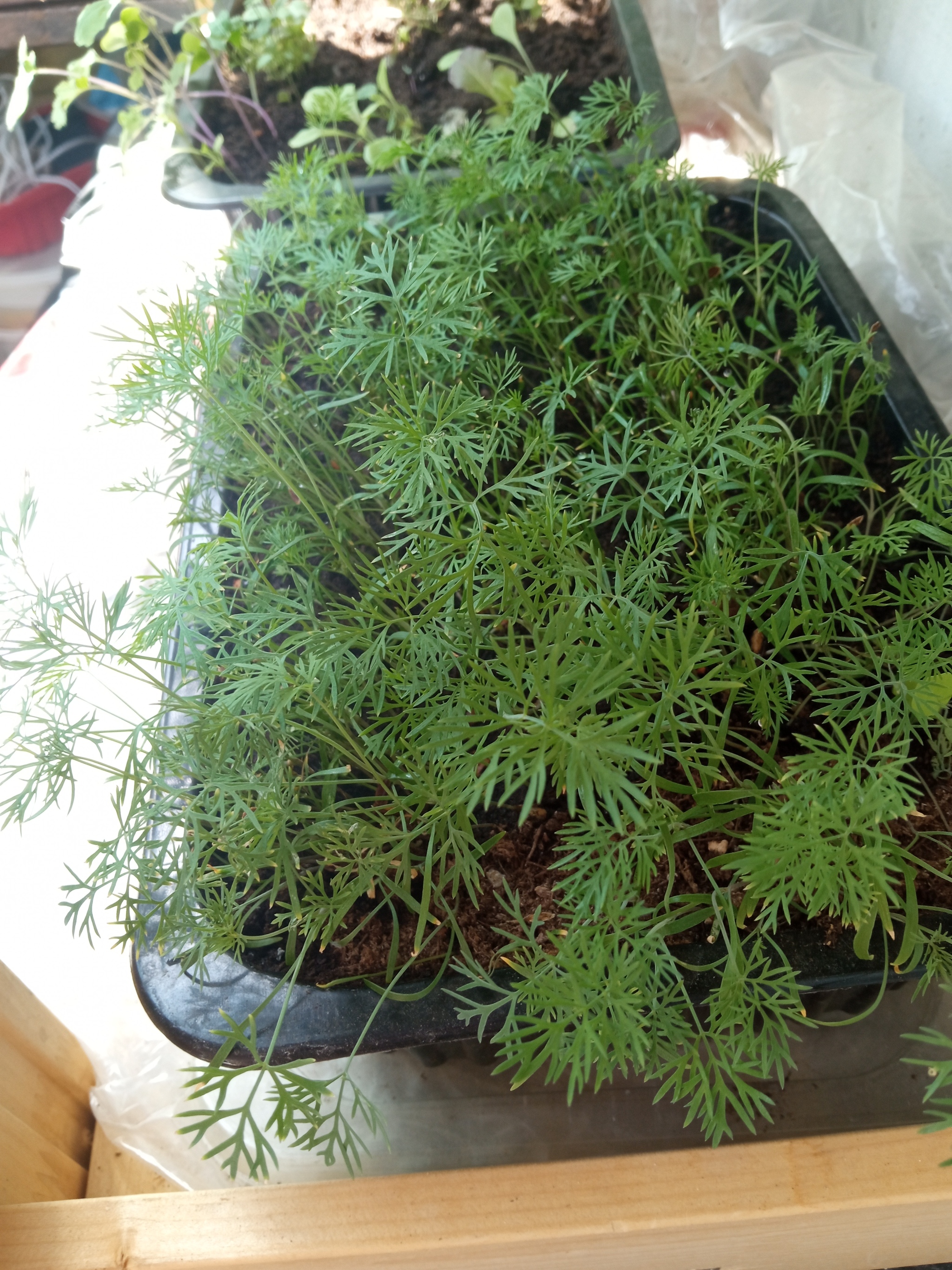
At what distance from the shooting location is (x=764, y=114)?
1112mm

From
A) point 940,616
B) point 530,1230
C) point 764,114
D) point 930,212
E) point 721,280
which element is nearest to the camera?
point 530,1230

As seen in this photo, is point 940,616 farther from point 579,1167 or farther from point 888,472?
point 579,1167

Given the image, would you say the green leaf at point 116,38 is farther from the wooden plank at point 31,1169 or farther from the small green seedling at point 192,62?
the wooden plank at point 31,1169

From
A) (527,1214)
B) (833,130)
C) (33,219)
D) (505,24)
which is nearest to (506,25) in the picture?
(505,24)

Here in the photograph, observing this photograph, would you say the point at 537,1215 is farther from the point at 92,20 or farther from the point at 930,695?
the point at 92,20

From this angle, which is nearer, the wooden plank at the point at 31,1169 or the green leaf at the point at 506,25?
the wooden plank at the point at 31,1169

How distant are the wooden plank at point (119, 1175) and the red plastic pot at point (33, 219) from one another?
4.35 ft

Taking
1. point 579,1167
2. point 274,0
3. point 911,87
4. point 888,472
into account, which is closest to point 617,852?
point 579,1167

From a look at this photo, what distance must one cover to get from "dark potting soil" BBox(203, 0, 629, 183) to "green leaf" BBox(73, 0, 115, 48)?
0.19 meters

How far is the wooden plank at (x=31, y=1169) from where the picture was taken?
552mm

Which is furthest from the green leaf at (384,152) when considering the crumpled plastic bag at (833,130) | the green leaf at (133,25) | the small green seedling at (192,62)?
the crumpled plastic bag at (833,130)

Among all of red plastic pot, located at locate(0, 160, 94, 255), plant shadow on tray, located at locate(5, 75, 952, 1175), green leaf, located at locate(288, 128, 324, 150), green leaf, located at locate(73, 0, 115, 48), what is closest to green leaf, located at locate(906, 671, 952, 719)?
plant shadow on tray, located at locate(5, 75, 952, 1175)

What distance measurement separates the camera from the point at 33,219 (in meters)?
1.43

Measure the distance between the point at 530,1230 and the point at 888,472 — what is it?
607 millimetres
